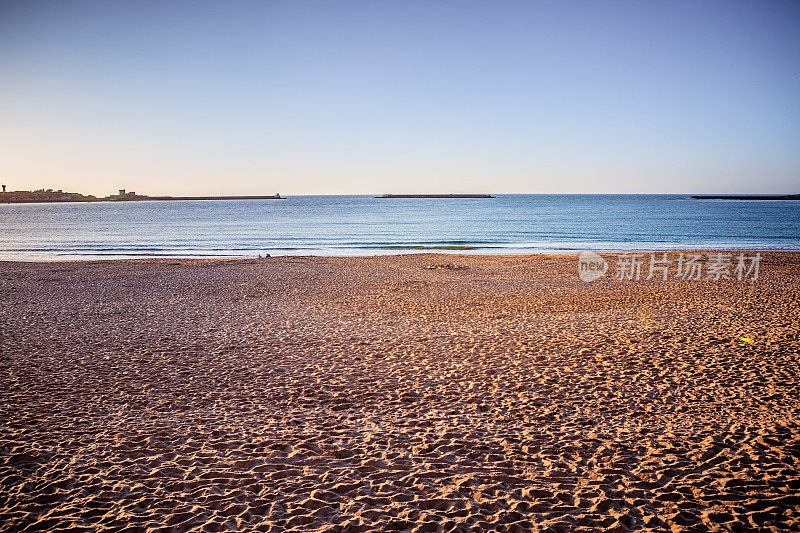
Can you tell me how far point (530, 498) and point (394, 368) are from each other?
424 centimetres

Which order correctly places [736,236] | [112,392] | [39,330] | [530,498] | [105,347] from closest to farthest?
[530,498] → [112,392] → [105,347] → [39,330] → [736,236]

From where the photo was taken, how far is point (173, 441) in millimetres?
6051

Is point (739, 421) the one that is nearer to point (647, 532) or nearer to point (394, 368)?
point (647, 532)

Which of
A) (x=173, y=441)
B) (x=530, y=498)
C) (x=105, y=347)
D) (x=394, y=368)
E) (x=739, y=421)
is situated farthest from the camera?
(x=105, y=347)

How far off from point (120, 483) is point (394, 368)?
472 centimetres

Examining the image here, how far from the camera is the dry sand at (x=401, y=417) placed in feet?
15.3

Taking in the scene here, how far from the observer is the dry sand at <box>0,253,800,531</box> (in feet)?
15.3

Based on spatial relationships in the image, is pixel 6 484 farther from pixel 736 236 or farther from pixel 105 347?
pixel 736 236

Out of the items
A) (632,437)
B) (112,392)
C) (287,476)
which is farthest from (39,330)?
(632,437)

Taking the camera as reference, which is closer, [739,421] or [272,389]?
[739,421]

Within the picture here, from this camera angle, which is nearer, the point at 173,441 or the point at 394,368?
the point at 173,441

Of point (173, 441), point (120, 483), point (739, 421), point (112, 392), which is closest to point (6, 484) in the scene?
point (120, 483)

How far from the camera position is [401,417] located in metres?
6.74

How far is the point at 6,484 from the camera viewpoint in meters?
5.09
